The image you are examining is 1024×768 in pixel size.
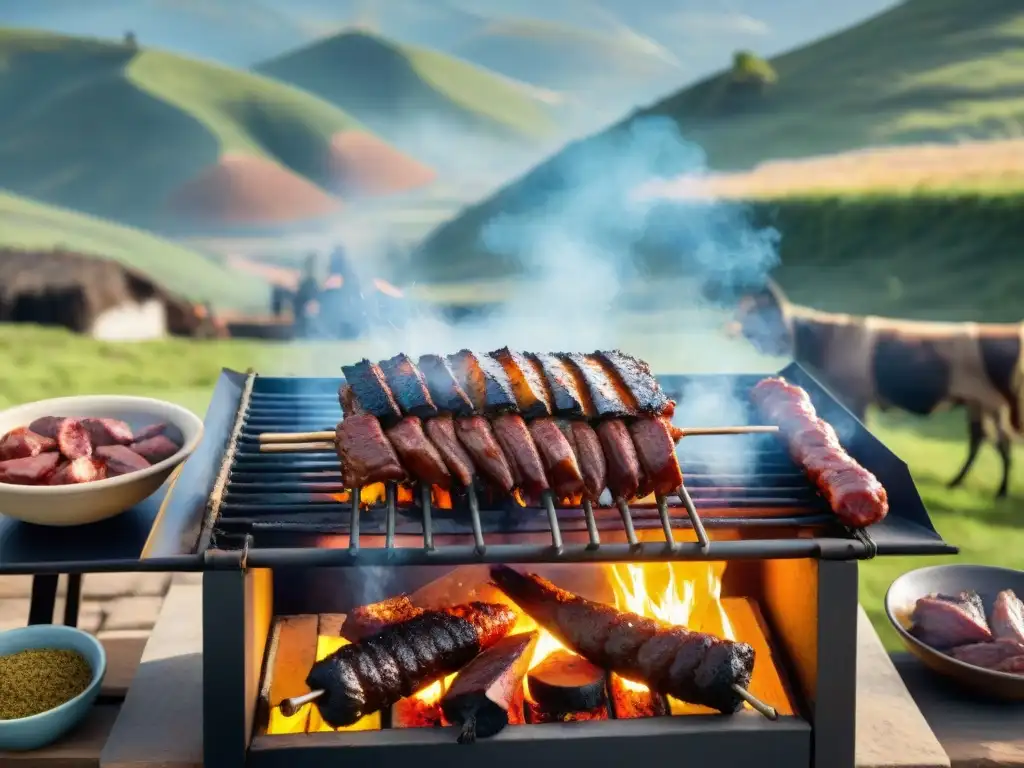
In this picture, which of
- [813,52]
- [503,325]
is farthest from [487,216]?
[813,52]

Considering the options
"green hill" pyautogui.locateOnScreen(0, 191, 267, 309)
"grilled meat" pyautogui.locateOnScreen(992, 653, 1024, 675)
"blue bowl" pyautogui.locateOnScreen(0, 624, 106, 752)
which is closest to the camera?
"blue bowl" pyautogui.locateOnScreen(0, 624, 106, 752)

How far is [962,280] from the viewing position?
982cm

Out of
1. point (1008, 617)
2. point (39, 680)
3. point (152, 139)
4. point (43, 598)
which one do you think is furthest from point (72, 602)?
point (152, 139)

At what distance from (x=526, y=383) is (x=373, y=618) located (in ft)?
3.86

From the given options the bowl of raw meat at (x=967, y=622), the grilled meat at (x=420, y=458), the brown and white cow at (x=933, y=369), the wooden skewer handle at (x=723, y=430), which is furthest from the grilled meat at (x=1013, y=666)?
the brown and white cow at (x=933, y=369)

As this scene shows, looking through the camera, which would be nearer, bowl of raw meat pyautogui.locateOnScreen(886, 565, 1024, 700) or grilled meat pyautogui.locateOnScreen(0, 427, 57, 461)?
grilled meat pyautogui.locateOnScreen(0, 427, 57, 461)

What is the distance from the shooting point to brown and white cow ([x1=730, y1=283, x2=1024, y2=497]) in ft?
23.1

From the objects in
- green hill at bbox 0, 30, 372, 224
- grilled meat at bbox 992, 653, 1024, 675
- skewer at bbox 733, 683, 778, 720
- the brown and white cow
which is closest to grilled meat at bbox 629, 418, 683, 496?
skewer at bbox 733, 683, 778, 720

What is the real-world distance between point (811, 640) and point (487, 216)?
8.34m

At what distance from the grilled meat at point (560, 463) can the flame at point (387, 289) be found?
765 cm

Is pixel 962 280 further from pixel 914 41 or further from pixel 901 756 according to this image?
pixel 901 756

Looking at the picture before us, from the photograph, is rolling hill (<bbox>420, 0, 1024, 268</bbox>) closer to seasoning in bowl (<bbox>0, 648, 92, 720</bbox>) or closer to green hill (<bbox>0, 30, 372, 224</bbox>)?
green hill (<bbox>0, 30, 372, 224</bbox>)

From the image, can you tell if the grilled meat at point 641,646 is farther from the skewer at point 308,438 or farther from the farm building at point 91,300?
the farm building at point 91,300

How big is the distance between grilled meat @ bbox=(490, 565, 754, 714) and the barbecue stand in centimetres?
13
